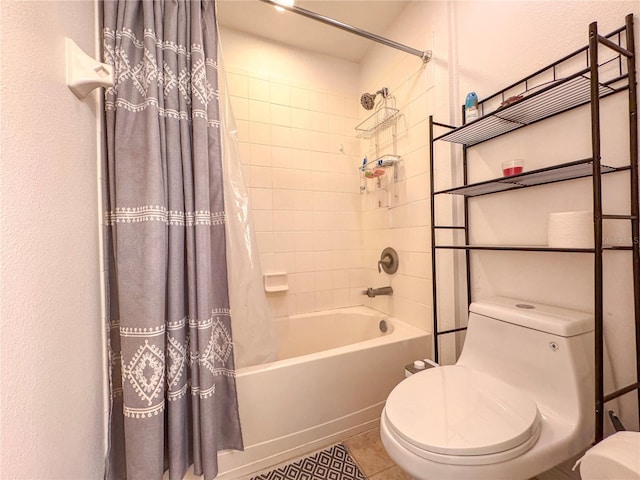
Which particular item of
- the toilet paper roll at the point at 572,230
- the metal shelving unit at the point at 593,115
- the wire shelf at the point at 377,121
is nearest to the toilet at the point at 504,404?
the metal shelving unit at the point at 593,115

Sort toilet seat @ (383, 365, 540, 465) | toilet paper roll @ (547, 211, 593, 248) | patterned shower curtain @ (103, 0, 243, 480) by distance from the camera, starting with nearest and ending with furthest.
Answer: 1. toilet seat @ (383, 365, 540, 465)
2. toilet paper roll @ (547, 211, 593, 248)
3. patterned shower curtain @ (103, 0, 243, 480)

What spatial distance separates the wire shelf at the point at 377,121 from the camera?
1.79 m

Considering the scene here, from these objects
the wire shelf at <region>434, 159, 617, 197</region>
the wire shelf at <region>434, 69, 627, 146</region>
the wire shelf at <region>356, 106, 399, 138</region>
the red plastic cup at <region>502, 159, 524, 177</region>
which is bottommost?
the wire shelf at <region>434, 159, 617, 197</region>

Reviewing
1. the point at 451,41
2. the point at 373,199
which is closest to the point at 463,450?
the point at 373,199

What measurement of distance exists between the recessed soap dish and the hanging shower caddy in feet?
2.95

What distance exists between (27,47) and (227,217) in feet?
2.34

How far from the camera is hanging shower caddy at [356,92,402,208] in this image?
1.77m

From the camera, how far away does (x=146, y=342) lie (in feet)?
3.03

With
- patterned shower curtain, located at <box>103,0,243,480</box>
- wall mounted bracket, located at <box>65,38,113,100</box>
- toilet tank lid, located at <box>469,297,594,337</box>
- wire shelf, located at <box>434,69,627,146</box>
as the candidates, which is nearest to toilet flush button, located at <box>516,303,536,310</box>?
toilet tank lid, located at <box>469,297,594,337</box>

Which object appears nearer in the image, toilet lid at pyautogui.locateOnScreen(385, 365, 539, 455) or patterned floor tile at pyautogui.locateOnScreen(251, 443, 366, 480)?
toilet lid at pyautogui.locateOnScreen(385, 365, 539, 455)

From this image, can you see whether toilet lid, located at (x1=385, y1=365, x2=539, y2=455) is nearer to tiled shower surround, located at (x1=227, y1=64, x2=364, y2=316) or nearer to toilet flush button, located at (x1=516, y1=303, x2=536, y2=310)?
toilet flush button, located at (x1=516, y1=303, x2=536, y2=310)

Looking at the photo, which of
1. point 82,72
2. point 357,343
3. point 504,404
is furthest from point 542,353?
point 82,72


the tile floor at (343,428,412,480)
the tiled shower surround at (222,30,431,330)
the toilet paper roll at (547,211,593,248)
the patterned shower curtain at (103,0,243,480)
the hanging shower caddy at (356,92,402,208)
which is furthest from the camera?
the hanging shower caddy at (356,92,402,208)

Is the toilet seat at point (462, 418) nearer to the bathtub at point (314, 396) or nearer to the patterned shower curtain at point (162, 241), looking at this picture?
the bathtub at point (314, 396)
